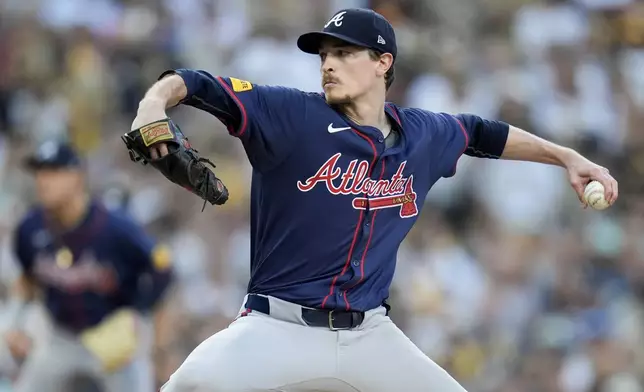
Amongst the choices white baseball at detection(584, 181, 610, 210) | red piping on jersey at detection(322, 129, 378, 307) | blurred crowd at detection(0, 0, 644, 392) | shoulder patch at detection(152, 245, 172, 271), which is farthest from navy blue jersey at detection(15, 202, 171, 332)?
white baseball at detection(584, 181, 610, 210)

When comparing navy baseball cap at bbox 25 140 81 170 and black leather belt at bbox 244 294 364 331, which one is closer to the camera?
black leather belt at bbox 244 294 364 331

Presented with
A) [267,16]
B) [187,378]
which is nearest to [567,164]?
[187,378]

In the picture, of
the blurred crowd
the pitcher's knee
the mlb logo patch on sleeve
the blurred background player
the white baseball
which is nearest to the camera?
the mlb logo patch on sleeve

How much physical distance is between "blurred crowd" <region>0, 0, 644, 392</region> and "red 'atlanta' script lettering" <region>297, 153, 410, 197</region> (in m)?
4.00

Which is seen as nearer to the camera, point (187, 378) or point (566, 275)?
point (187, 378)

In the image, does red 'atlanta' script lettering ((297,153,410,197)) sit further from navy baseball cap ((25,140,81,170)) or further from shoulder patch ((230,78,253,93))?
navy baseball cap ((25,140,81,170))

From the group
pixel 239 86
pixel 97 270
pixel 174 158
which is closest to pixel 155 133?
pixel 174 158

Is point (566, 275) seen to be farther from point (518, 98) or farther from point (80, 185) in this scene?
point (80, 185)

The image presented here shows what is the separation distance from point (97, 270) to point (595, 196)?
379cm

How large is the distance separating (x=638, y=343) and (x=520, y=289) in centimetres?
114

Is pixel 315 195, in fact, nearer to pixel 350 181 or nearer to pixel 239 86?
pixel 350 181

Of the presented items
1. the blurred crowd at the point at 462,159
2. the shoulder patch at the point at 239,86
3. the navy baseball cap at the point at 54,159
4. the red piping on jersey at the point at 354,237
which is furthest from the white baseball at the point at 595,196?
the blurred crowd at the point at 462,159

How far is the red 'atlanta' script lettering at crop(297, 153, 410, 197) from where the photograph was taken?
16.4 ft

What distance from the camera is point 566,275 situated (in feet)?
34.3
